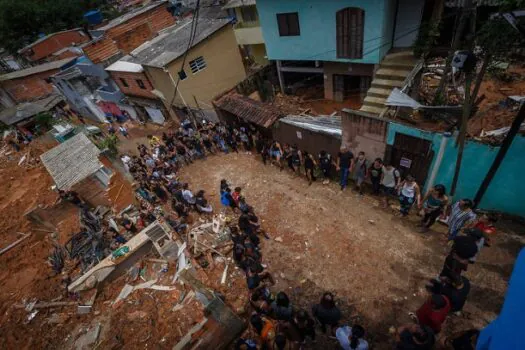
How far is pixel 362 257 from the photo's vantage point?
7879 millimetres

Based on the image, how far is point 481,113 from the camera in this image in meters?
9.82

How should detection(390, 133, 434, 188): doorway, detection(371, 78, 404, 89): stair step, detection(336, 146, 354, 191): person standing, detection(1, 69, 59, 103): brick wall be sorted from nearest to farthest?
detection(390, 133, 434, 188): doorway → detection(336, 146, 354, 191): person standing → detection(371, 78, 404, 89): stair step → detection(1, 69, 59, 103): brick wall

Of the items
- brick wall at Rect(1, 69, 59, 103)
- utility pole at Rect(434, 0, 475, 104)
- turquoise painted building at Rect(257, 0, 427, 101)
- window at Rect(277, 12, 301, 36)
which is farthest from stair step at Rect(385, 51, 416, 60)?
brick wall at Rect(1, 69, 59, 103)

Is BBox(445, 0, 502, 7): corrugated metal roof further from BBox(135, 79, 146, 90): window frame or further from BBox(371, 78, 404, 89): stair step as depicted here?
BBox(135, 79, 146, 90): window frame

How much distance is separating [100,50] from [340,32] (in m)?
20.0

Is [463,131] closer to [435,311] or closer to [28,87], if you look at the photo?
[435,311]

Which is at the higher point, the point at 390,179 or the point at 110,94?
the point at 390,179

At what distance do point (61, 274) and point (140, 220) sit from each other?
4100mm

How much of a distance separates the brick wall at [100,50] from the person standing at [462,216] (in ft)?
86.8

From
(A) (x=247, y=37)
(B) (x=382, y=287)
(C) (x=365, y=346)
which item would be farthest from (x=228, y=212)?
(A) (x=247, y=37)

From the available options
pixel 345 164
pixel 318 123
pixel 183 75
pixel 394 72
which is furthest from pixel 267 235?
pixel 183 75

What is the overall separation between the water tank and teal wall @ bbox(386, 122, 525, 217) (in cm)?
5413

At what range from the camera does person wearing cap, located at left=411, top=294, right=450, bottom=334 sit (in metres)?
4.80

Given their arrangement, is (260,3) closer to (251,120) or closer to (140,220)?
(251,120)
